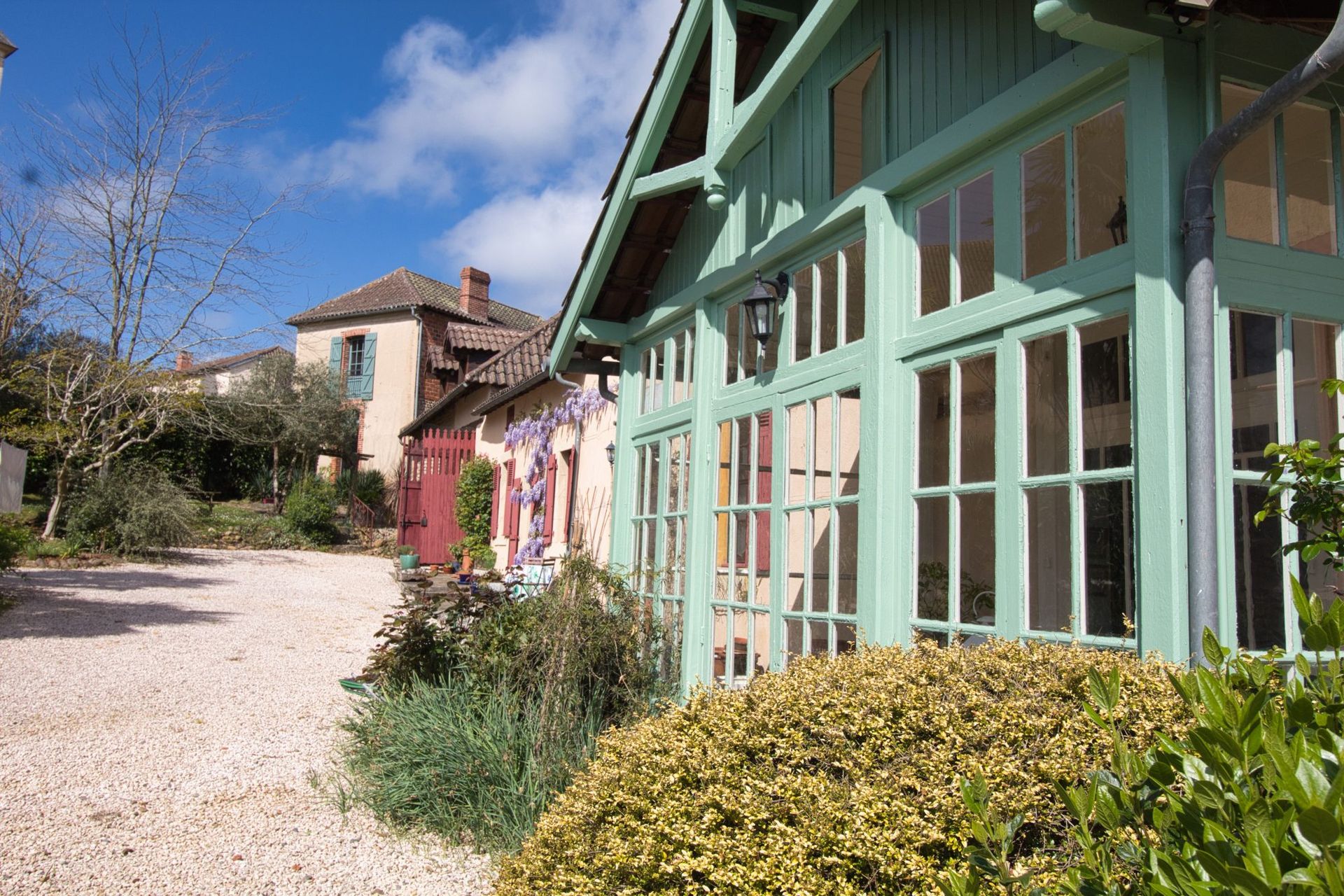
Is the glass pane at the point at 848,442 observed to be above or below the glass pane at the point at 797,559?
above

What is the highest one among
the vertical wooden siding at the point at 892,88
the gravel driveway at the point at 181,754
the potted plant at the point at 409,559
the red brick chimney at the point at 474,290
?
the red brick chimney at the point at 474,290

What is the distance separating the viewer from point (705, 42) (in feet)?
17.6

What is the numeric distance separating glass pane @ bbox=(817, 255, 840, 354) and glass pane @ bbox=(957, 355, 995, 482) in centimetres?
101

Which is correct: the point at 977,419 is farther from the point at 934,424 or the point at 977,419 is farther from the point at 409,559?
the point at 409,559

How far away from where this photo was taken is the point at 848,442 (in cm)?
420

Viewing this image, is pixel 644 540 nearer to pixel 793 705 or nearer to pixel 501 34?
pixel 793 705

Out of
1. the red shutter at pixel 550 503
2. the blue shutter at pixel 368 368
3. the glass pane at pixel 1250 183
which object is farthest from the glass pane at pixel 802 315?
the blue shutter at pixel 368 368

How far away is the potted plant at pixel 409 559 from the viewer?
16.8 meters

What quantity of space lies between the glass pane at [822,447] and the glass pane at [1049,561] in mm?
1288

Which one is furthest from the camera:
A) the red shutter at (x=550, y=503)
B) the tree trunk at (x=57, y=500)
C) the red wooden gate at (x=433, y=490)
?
the red wooden gate at (x=433, y=490)

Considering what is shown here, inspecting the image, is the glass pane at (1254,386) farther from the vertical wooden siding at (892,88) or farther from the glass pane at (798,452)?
the glass pane at (798,452)

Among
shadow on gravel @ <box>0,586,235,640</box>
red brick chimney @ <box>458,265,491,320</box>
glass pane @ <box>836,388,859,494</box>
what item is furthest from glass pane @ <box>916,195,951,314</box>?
red brick chimney @ <box>458,265,491,320</box>

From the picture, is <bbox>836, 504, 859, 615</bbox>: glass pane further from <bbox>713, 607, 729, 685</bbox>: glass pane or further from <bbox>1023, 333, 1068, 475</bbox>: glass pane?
<bbox>713, 607, 729, 685</bbox>: glass pane

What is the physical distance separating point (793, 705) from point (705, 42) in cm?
423
